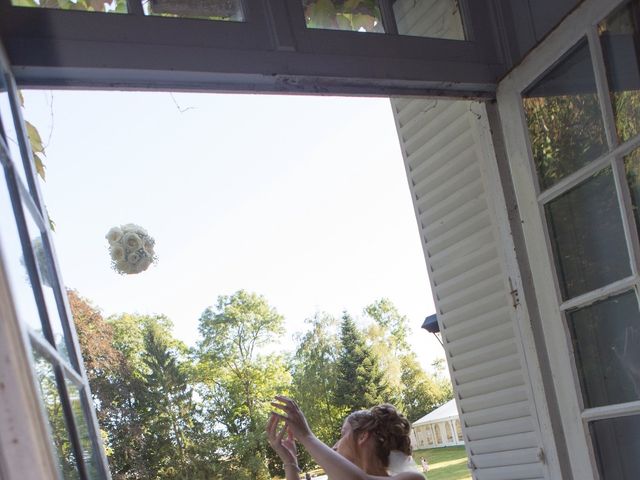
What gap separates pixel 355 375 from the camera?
30391 millimetres

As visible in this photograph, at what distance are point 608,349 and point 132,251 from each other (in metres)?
1.37

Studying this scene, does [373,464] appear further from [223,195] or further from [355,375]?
[223,195]

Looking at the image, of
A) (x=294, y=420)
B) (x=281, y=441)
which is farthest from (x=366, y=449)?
(x=294, y=420)

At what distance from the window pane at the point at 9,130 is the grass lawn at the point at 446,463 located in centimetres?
2308

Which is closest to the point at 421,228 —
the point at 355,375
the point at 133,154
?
the point at 355,375

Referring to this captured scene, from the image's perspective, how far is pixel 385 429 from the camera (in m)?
2.71

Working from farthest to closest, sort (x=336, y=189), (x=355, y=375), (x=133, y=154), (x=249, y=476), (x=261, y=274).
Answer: (x=336, y=189) → (x=261, y=274) → (x=133, y=154) → (x=355, y=375) → (x=249, y=476)

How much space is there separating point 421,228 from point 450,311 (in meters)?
0.33

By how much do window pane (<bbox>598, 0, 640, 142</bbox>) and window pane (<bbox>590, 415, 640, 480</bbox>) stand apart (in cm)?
66

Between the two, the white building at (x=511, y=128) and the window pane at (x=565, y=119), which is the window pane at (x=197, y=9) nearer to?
the white building at (x=511, y=128)

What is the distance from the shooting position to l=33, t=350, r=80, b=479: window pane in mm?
971

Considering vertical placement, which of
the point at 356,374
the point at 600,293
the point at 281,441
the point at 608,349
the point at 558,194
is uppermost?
the point at 558,194

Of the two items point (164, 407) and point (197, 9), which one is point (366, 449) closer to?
point (197, 9)

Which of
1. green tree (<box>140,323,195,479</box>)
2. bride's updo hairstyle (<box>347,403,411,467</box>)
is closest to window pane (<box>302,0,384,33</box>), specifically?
bride's updo hairstyle (<box>347,403,411,467</box>)
